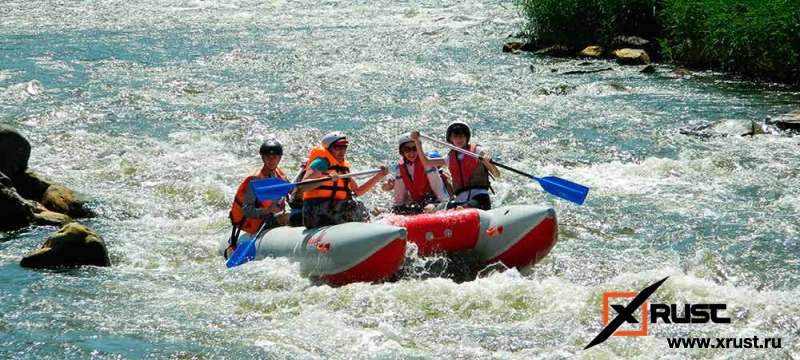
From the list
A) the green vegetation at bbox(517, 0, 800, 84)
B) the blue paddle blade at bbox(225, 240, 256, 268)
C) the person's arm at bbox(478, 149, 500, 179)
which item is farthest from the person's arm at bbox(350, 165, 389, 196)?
the green vegetation at bbox(517, 0, 800, 84)

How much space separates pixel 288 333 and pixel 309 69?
476 inches

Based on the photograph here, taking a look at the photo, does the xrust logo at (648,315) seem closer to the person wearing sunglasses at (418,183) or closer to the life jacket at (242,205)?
the person wearing sunglasses at (418,183)

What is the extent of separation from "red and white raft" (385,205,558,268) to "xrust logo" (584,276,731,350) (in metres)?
0.90

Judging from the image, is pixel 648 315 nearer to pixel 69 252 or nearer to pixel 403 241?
pixel 403 241

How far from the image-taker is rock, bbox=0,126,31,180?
1029 centimetres

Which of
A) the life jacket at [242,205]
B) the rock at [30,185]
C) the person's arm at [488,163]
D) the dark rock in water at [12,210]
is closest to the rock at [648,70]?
the person's arm at [488,163]

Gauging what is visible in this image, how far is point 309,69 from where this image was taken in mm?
18484

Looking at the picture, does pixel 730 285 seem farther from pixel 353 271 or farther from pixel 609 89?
pixel 609 89

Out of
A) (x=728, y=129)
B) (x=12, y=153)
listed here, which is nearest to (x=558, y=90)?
(x=728, y=129)

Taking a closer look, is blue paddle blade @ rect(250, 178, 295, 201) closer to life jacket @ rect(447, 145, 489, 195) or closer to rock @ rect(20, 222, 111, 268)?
rock @ rect(20, 222, 111, 268)

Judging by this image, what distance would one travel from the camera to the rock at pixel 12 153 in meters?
10.3

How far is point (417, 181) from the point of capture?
8938 mm

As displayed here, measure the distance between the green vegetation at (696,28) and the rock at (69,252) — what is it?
447 inches

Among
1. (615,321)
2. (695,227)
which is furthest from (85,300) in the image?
(695,227)
